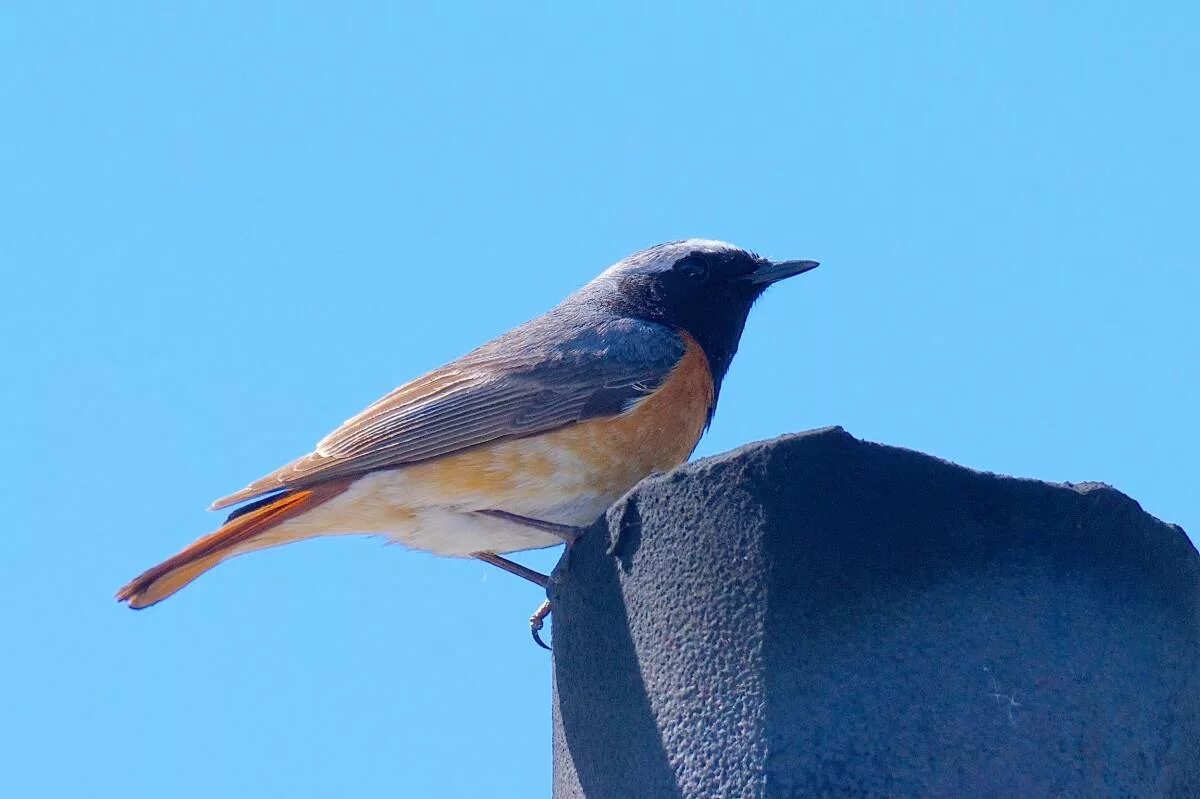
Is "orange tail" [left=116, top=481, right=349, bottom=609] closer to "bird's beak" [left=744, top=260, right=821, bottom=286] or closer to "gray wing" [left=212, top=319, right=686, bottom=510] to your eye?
"gray wing" [left=212, top=319, right=686, bottom=510]

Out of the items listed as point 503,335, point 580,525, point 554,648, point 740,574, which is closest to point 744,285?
point 503,335

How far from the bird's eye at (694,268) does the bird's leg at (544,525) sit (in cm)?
174

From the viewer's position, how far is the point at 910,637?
139 inches

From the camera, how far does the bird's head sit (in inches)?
272

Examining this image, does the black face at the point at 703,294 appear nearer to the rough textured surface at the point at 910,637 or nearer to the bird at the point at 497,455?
the bird at the point at 497,455

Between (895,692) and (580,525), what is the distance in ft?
8.38

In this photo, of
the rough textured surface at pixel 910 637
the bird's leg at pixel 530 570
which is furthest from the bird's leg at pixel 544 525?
the rough textured surface at pixel 910 637

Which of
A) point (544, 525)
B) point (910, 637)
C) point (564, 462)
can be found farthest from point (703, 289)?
point (910, 637)

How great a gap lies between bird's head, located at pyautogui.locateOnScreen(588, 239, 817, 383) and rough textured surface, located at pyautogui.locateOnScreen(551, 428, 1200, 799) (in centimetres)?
307

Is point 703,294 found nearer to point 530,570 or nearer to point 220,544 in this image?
point 530,570

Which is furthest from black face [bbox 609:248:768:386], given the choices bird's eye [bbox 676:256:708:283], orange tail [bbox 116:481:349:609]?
orange tail [bbox 116:481:349:609]

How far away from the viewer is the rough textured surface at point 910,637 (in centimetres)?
343

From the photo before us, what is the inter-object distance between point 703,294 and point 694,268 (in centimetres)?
14

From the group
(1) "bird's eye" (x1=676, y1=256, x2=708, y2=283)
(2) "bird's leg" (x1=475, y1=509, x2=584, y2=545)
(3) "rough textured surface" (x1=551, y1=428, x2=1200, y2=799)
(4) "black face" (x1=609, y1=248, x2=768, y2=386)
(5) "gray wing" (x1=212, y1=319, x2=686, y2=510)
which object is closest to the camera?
(3) "rough textured surface" (x1=551, y1=428, x2=1200, y2=799)
